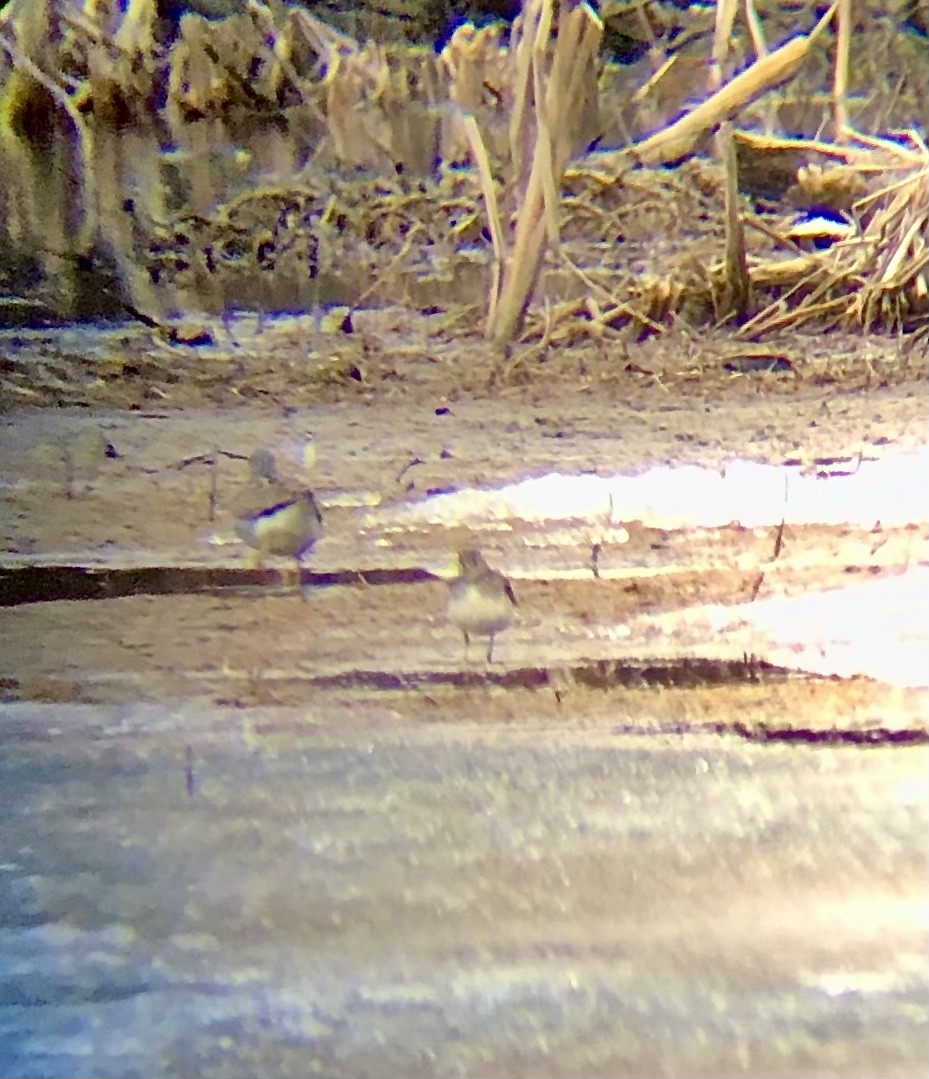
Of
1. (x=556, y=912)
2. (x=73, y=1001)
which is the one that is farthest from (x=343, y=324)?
(x=73, y=1001)

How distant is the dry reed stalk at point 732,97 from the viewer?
1.02 metres

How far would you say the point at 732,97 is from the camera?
1018 millimetres

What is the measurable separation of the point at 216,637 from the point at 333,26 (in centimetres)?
64

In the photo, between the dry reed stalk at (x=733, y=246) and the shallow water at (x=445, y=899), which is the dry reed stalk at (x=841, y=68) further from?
the shallow water at (x=445, y=899)

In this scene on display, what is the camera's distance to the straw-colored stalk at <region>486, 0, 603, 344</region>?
1.02m

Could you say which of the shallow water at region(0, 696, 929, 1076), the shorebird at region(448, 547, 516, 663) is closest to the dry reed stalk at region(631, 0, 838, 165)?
the shorebird at region(448, 547, 516, 663)

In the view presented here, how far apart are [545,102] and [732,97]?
188 millimetres

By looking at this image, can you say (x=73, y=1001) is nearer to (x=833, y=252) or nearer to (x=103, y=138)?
(x=103, y=138)

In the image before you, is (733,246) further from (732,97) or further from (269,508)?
(269,508)

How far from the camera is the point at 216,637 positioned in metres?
1.06

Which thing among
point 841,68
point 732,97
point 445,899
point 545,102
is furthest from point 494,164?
point 445,899

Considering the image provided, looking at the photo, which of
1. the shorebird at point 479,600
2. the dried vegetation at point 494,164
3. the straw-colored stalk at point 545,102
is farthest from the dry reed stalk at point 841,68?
the shorebird at point 479,600

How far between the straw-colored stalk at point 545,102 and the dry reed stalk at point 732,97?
0.08 m

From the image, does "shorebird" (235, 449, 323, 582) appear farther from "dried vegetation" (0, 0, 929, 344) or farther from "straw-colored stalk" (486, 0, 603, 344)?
"straw-colored stalk" (486, 0, 603, 344)
